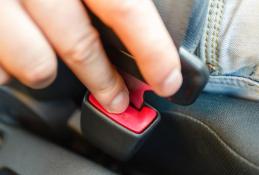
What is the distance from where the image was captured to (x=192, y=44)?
1.31 ft

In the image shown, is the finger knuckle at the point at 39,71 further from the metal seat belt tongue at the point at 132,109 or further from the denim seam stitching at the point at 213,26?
the denim seam stitching at the point at 213,26

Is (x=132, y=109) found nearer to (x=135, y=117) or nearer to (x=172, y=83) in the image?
(x=135, y=117)

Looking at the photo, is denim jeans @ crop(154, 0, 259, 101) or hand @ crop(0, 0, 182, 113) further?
denim jeans @ crop(154, 0, 259, 101)

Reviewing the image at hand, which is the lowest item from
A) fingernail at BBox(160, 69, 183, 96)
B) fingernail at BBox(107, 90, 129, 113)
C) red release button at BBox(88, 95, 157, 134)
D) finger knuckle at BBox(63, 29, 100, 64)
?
red release button at BBox(88, 95, 157, 134)

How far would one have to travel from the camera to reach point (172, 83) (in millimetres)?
365

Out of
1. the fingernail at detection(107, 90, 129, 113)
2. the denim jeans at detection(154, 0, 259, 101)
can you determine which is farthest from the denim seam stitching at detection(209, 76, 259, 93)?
the fingernail at detection(107, 90, 129, 113)

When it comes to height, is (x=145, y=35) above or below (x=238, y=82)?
above

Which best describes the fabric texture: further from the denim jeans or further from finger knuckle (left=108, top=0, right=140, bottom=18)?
finger knuckle (left=108, top=0, right=140, bottom=18)

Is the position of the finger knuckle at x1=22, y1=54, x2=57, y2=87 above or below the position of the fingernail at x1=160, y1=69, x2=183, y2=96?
above

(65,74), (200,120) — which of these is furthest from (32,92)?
(200,120)

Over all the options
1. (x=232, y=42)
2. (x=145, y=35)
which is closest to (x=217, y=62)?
(x=232, y=42)

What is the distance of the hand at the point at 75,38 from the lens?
0.34 m

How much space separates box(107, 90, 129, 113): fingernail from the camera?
0.44m

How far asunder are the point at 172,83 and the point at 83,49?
0.28ft
